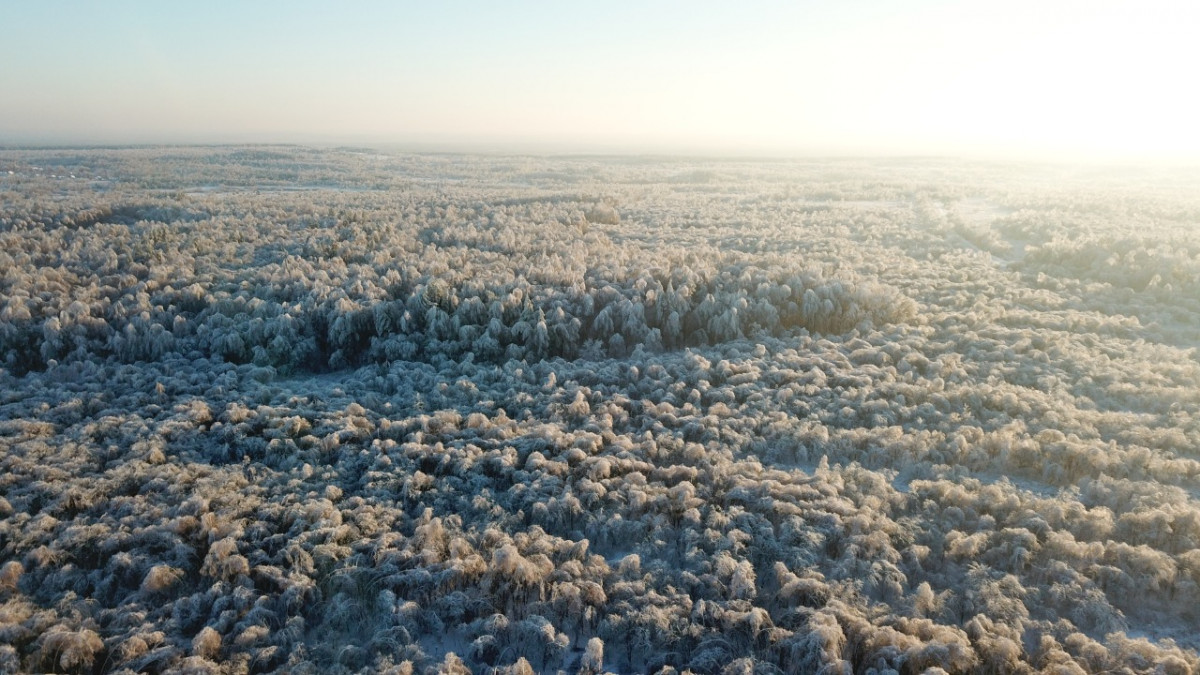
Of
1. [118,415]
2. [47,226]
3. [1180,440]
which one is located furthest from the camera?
[47,226]

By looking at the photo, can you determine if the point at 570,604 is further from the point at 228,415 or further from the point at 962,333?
the point at 962,333

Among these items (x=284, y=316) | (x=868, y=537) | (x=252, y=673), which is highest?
(x=284, y=316)

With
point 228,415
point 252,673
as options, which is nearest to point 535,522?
point 252,673

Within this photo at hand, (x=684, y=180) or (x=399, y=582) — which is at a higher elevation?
(x=684, y=180)

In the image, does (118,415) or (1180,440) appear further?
(118,415)

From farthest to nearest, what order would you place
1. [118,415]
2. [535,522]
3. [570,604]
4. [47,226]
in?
[47,226]
[118,415]
[535,522]
[570,604]

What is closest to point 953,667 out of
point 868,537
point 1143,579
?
point 868,537

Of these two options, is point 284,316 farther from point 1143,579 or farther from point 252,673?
point 1143,579
